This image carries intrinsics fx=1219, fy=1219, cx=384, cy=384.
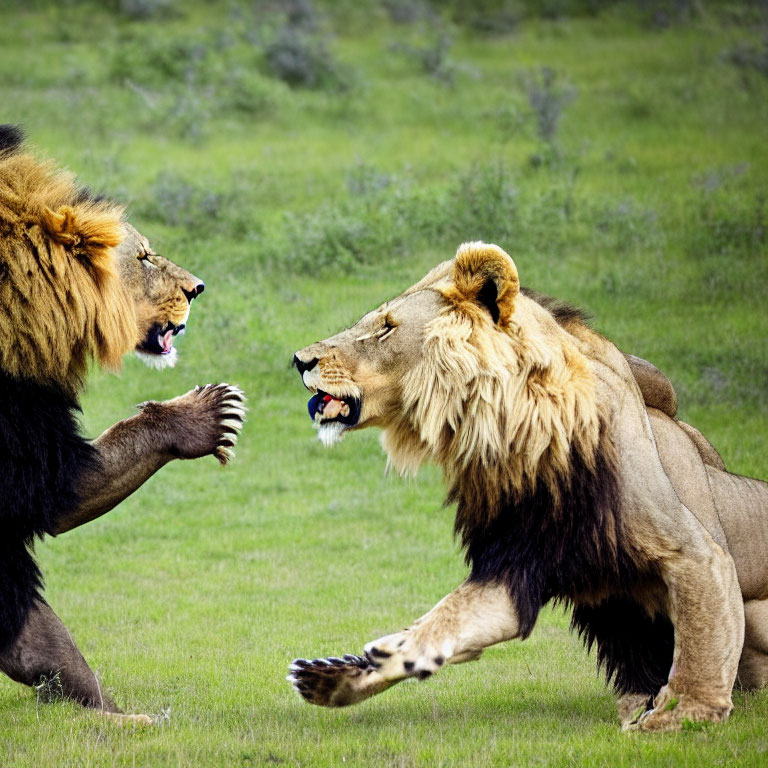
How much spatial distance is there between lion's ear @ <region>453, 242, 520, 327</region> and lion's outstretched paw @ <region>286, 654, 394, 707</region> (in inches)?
52.6

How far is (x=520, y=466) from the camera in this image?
14.7 ft

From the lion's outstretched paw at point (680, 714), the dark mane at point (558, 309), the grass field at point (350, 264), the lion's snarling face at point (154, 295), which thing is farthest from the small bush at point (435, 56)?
the lion's outstretched paw at point (680, 714)

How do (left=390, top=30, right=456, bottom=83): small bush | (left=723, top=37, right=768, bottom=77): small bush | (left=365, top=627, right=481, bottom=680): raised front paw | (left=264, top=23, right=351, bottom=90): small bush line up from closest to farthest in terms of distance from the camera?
(left=365, top=627, right=481, bottom=680): raised front paw, (left=264, top=23, right=351, bottom=90): small bush, (left=723, top=37, right=768, bottom=77): small bush, (left=390, top=30, right=456, bottom=83): small bush

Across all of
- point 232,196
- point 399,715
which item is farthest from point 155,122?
point 399,715

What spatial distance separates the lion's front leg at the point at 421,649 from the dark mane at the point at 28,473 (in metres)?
1.30

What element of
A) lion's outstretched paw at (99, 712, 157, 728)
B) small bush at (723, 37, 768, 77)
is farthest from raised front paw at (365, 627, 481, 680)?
small bush at (723, 37, 768, 77)

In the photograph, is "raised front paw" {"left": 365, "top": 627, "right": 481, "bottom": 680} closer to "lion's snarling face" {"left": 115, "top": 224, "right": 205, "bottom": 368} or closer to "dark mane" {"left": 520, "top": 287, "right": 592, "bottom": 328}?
"dark mane" {"left": 520, "top": 287, "right": 592, "bottom": 328}

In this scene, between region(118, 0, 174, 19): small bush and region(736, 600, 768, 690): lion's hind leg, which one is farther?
region(118, 0, 174, 19): small bush

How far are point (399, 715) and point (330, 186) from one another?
1234cm

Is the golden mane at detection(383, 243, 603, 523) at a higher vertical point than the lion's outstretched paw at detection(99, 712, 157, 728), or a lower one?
higher

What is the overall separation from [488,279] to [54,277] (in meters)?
1.77

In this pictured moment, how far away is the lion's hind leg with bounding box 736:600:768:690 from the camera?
16.9 feet

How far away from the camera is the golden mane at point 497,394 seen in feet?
14.4

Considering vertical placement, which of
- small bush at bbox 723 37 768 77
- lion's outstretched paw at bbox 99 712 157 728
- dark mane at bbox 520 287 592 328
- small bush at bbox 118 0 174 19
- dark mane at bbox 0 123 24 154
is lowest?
small bush at bbox 723 37 768 77
